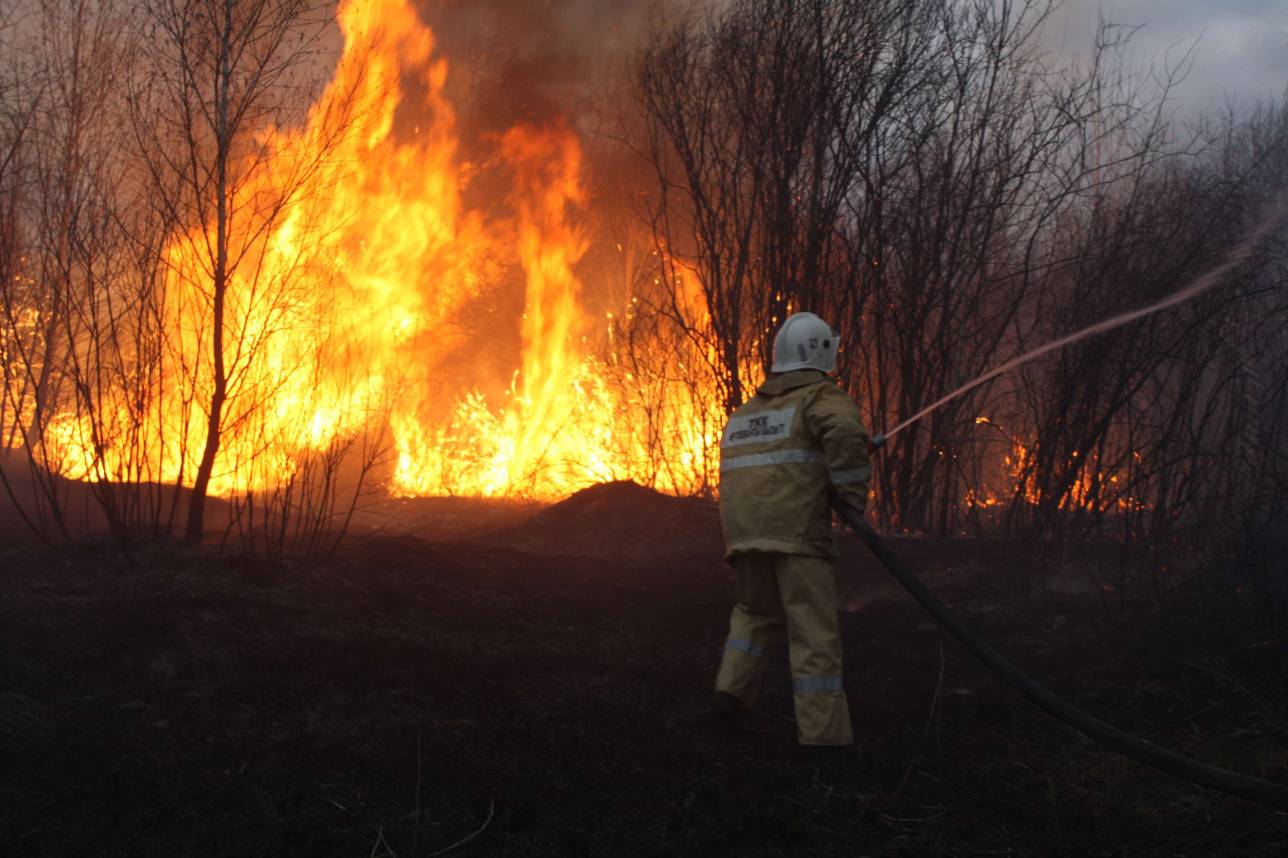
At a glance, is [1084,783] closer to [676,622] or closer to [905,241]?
[676,622]

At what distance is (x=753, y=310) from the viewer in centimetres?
1034

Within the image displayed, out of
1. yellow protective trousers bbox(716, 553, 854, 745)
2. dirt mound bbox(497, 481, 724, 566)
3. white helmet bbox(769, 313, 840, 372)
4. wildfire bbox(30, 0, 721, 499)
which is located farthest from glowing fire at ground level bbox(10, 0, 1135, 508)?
yellow protective trousers bbox(716, 553, 854, 745)

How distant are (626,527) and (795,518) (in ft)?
21.0

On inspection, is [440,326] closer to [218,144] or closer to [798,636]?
[218,144]

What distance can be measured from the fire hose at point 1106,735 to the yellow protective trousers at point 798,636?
301 mm

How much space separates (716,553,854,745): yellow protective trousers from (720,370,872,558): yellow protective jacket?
98 millimetres

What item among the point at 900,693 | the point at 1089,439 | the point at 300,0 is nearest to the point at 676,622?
the point at 900,693

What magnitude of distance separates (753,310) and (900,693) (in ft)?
17.8

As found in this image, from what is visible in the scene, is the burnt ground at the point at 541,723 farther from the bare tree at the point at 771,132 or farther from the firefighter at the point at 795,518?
the bare tree at the point at 771,132

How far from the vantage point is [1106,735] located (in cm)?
348

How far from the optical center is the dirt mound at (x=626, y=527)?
10.2m

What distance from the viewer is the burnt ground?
3.37 metres

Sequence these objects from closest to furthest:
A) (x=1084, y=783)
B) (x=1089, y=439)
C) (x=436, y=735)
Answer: (x=1084, y=783)
(x=436, y=735)
(x=1089, y=439)

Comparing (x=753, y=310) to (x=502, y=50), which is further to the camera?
(x=502, y=50)
